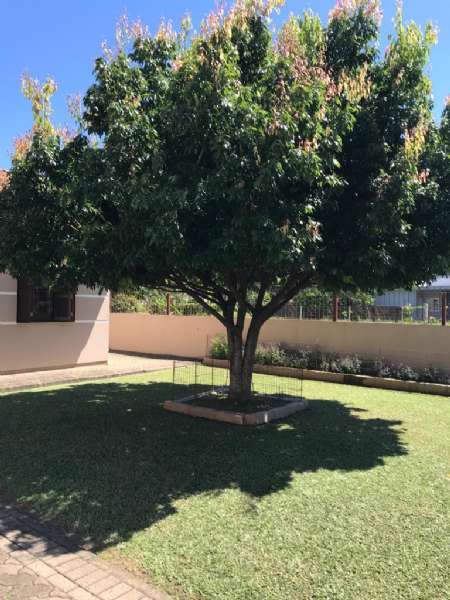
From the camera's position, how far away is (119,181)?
5.60 meters

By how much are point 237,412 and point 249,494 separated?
2.80 meters

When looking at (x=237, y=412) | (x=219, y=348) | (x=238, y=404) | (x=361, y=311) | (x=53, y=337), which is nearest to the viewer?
(x=237, y=412)

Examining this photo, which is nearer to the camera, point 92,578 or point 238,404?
point 92,578

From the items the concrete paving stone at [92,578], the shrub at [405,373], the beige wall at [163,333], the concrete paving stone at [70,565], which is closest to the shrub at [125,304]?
the beige wall at [163,333]

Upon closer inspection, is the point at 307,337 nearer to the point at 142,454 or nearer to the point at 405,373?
the point at 405,373

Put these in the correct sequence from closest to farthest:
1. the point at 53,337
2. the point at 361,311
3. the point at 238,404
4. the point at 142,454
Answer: the point at 142,454
the point at 238,404
the point at 53,337
the point at 361,311

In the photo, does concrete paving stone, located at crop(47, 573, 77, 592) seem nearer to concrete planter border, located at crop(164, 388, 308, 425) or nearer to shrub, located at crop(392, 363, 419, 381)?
concrete planter border, located at crop(164, 388, 308, 425)

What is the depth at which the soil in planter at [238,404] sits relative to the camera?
7.82 meters

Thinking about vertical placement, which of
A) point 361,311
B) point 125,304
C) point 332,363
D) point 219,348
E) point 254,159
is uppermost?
point 254,159

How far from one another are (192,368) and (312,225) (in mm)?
8452

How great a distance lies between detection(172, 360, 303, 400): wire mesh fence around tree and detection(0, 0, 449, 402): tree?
10.4 ft

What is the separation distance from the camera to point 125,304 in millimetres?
17859

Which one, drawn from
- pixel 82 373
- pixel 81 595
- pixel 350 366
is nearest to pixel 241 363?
pixel 350 366

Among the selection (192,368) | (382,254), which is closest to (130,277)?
(382,254)
